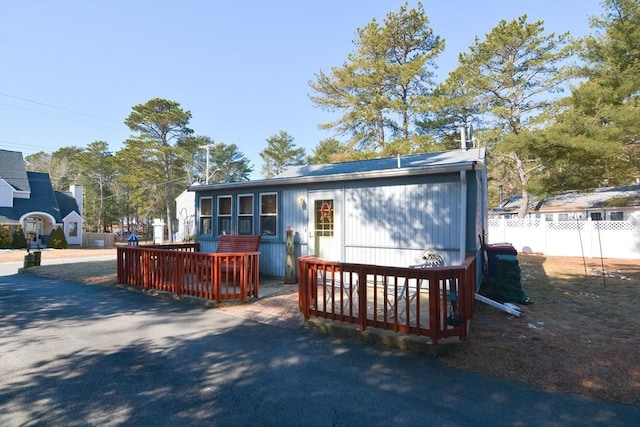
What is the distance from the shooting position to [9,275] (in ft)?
35.2

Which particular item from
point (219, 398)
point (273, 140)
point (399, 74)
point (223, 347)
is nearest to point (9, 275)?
point (223, 347)

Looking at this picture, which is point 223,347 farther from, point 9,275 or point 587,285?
point 9,275

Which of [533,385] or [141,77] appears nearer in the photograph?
[533,385]

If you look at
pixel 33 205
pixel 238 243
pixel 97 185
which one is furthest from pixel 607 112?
pixel 97 185

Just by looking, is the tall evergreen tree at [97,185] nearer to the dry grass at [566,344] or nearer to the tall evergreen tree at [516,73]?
the tall evergreen tree at [516,73]

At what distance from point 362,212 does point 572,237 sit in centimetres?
1192

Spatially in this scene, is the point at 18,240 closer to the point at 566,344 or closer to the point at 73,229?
the point at 73,229

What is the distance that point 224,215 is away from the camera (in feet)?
31.9

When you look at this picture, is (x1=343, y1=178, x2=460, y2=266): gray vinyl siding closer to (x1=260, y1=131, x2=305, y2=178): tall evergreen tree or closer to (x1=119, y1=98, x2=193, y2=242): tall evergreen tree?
(x1=119, y1=98, x2=193, y2=242): tall evergreen tree

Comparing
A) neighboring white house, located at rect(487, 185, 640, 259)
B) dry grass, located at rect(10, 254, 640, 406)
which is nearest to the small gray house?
dry grass, located at rect(10, 254, 640, 406)

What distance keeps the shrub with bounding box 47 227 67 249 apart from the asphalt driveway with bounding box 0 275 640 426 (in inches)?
883

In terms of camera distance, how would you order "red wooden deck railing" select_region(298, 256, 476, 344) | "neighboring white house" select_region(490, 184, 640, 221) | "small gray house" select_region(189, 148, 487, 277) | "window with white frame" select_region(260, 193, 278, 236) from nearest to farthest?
"red wooden deck railing" select_region(298, 256, 476, 344)
"small gray house" select_region(189, 148, 487, 277)
"window with white frame" select_region(260, 193, 278, 236)
"neighboring white house" select_region(490, 184, 640, 221)

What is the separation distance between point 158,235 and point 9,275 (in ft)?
35.8

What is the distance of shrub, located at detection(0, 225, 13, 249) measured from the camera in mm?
21359
